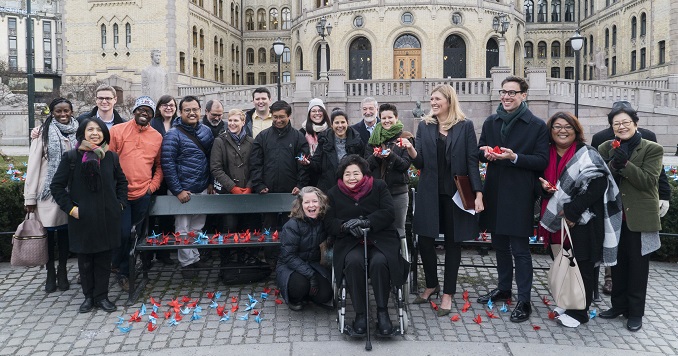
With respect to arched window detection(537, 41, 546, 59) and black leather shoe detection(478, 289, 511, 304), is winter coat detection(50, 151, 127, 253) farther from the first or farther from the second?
arched window detection(537, 41, 546, 59)

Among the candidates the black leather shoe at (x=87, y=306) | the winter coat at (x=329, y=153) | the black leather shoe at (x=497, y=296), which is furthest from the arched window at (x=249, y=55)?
the black leather shoe at (x=497, y=296)

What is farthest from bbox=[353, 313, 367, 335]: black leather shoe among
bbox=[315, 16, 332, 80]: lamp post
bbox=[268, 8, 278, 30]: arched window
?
bbox=[268, 8, 278, 30]: arched window

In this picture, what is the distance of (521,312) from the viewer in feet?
17.7

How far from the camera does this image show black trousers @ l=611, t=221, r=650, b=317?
520 centimetres

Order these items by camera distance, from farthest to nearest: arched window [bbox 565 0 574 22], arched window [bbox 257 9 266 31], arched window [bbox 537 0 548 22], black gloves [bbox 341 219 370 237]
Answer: arched window [bbox 257 9 266 31] < arched window [bbox 537 0 548 22] < arched window [bbox 565 0 574 22] < black gloves [bbox 341 219 370 237]

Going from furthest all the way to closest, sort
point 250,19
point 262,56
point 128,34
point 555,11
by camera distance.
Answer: point 250,19 → point 262,56 → point 555,11 → point 128,34

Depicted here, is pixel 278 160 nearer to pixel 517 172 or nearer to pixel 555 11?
pixel 517 172

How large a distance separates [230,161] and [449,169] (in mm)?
2860

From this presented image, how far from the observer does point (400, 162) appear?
5.61 metres

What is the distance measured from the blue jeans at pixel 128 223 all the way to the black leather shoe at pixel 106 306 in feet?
2.35

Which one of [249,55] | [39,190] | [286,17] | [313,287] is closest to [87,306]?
[39,190]

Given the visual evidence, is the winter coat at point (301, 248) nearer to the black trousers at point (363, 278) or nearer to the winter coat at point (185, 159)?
the black trousers at point (363, 278)

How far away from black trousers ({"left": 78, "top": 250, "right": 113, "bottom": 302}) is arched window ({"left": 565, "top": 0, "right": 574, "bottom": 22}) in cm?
5782

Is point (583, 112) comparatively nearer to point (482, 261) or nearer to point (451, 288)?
point (482, 261)
